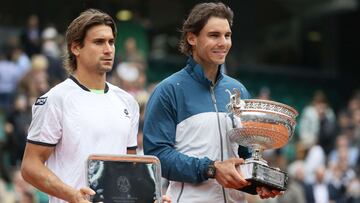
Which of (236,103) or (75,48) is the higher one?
(75,48)

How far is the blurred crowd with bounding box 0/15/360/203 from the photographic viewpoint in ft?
51.6

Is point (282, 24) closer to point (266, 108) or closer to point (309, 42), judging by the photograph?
point (309, 42)

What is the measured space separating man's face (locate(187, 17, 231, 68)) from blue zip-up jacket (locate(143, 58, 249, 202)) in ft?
0.81

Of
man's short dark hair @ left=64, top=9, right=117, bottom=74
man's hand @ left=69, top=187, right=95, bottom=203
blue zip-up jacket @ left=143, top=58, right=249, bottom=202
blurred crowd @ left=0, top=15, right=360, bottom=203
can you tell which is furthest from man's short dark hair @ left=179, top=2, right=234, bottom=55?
blurred crowd @ left=0, top=15, right=360, bottom=203

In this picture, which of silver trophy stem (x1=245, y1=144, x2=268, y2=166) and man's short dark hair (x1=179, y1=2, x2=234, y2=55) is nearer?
silver trophy stem (x1=245, y1=144, x2=268, y2=166)

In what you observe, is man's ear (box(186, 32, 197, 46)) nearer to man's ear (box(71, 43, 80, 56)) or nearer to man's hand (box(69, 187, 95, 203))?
man's ear (box(71, 43, 80, 56))

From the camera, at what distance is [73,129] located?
6.47 metres

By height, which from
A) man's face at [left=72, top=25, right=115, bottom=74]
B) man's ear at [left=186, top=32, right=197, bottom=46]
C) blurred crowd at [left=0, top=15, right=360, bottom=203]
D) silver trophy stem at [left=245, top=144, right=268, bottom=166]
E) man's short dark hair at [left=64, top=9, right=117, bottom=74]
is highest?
blurred crowd at [left=0, top=15, right=360, bottom=203]

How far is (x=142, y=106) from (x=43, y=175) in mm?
6570

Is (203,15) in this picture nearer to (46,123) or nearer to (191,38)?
(191,38)

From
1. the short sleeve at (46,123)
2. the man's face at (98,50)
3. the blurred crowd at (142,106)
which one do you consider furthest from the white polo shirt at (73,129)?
the blurred crowd at (142,106)

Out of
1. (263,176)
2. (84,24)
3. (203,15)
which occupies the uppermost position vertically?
(203,15)

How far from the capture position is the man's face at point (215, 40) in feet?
23.3

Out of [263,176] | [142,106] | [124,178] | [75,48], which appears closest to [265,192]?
[263,176]
